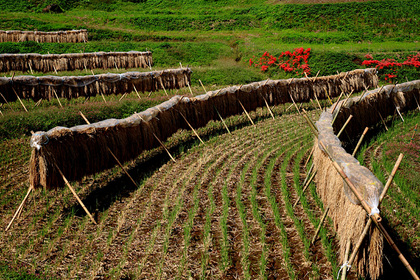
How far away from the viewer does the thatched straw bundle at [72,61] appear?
2745cm

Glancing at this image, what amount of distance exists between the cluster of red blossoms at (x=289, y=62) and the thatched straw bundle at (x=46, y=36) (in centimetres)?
1904

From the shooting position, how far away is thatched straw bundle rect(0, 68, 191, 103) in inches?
750

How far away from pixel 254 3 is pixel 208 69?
2772 centimetres

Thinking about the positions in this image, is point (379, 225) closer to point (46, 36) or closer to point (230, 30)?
point (46, 36)

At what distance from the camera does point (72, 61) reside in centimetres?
2956

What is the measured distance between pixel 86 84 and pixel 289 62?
57.7 ft

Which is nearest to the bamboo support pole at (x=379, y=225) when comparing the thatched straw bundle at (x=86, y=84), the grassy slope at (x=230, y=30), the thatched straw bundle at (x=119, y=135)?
the thatched straw bundle at (x=119, y=135)

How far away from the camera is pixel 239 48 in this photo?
123 feet

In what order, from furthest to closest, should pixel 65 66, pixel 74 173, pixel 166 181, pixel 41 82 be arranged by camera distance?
pixel 65 66, pixel 41 82, pixel 166 181, pixel 74 173

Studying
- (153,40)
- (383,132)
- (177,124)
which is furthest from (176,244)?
(153,40)

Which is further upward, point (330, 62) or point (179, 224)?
point (330, 62)

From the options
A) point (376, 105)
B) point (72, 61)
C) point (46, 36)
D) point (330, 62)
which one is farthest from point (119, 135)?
point (46, 36)

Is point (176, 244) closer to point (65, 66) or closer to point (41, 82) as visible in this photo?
point (41, 82)

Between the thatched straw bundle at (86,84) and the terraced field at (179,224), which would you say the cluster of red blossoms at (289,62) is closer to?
the thatched straw bundle at (86,84)
